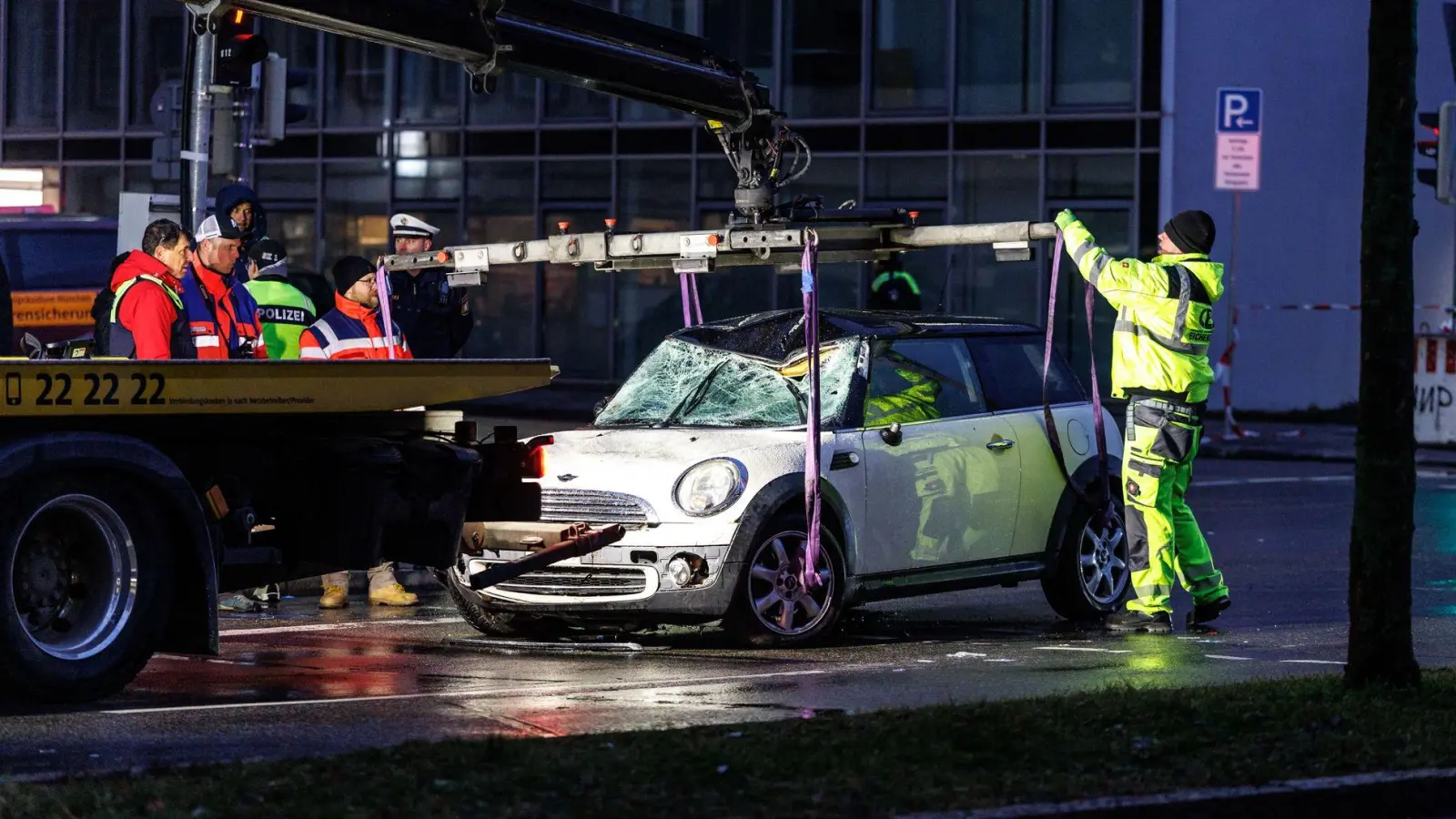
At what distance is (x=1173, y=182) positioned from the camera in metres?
27.4

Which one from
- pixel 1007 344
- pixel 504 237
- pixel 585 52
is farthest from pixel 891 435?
pixel 504 237

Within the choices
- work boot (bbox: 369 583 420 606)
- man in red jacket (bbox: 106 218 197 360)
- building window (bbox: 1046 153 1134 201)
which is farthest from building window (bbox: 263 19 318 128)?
man in red jacket (bbox: 106 218 197 360)

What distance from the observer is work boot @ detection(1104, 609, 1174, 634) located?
1138cm

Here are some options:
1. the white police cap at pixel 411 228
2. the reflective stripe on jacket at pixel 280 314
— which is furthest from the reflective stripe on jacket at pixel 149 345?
the white police cap at pixel 411 228

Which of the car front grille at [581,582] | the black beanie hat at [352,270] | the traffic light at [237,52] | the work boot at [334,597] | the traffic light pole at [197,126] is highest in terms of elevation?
the traffic light at [237,52]

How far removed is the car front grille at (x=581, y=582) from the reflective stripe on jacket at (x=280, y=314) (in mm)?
2527

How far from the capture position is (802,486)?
34.6 ft

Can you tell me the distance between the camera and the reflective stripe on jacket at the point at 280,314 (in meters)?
12.6

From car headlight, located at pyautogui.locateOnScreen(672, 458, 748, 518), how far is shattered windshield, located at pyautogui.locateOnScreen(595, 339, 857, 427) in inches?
23.2

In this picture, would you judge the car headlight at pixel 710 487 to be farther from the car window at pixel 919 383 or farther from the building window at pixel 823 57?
the building window at pixel 823 57

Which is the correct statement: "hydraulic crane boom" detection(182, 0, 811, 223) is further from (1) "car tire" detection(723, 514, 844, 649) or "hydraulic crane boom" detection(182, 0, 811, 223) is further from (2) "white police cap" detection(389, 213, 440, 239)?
(2) "white police cap" detection(389, 213, 440, 239)

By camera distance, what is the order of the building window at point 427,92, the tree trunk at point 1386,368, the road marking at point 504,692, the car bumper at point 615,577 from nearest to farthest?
the tree trunk at point 1386,368, the road marking at point 504,692, the car bumper at point 615,577, the building window at point 427,92

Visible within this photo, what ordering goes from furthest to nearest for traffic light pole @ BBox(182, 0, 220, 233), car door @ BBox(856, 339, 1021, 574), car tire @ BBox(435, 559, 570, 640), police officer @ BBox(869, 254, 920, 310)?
police officer @ BBox(869, 254, 920, 310) < traffic light pole @ BBox(182, 0, 220, 233) < car door @ BBox(856, 339, 1021, 574) < car tire @ BBox(435, 559, 570, 640)

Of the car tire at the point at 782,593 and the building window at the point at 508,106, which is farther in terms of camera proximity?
the building window at the point at 508,106
